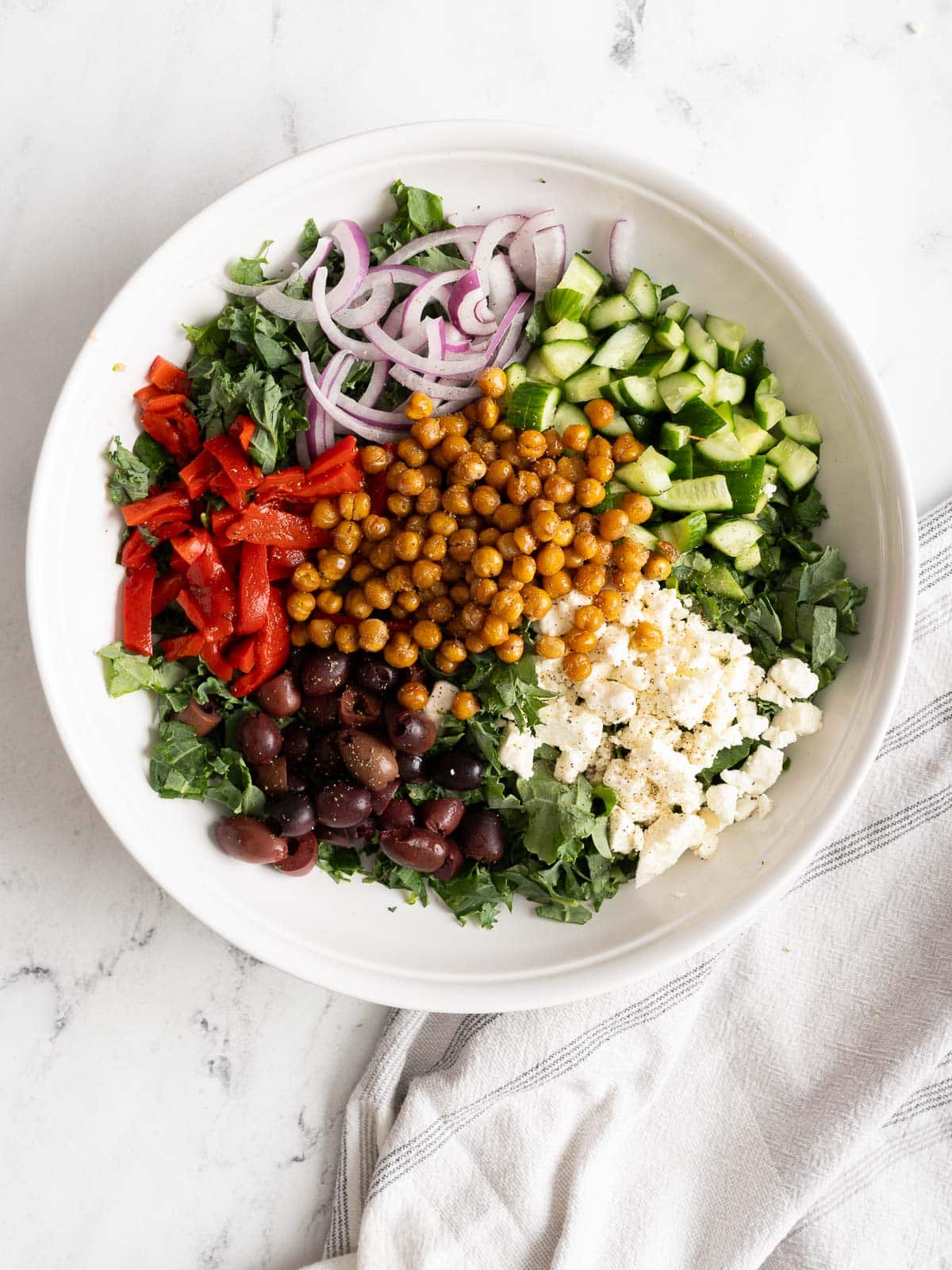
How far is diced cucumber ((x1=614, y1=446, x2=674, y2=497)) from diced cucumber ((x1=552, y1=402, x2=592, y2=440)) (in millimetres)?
141

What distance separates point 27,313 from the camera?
9.30 ft

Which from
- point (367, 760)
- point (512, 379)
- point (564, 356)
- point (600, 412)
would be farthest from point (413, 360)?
point (367, 760)

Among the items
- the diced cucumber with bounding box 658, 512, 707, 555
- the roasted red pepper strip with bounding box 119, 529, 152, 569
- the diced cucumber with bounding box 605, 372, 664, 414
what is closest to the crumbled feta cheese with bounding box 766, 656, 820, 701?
the diced cucumber with bounding box 658, 512, 707, 555

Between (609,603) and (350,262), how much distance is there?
3.75 ft

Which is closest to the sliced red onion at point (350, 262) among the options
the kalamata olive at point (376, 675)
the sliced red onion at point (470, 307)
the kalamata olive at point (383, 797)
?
the sliced red onion at point (470, 307)

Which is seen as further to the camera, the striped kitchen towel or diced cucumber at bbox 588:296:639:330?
the striped kitchen towel

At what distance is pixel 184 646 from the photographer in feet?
8.52

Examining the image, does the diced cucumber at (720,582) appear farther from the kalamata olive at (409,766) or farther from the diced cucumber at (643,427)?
the kalamata olive at (409,766)

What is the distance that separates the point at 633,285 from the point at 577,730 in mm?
1205

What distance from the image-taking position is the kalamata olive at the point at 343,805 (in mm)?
2545

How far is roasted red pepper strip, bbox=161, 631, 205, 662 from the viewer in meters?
2.58

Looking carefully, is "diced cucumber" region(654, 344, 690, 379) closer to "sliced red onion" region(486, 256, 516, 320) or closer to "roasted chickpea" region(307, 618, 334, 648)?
"sliced red onion" region(486, 256, 516, 320)

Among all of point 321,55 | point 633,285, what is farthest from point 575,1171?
point 321,55

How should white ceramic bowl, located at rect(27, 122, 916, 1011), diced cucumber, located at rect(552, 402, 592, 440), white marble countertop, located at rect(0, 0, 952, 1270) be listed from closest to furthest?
white ceramic bowl, located at rect(27, 122, 916, 1011) → diced cucumber, located at rect(552, 402, 592, 440) → white marble countertop, located at rect(0, 0, 952, 1270)
